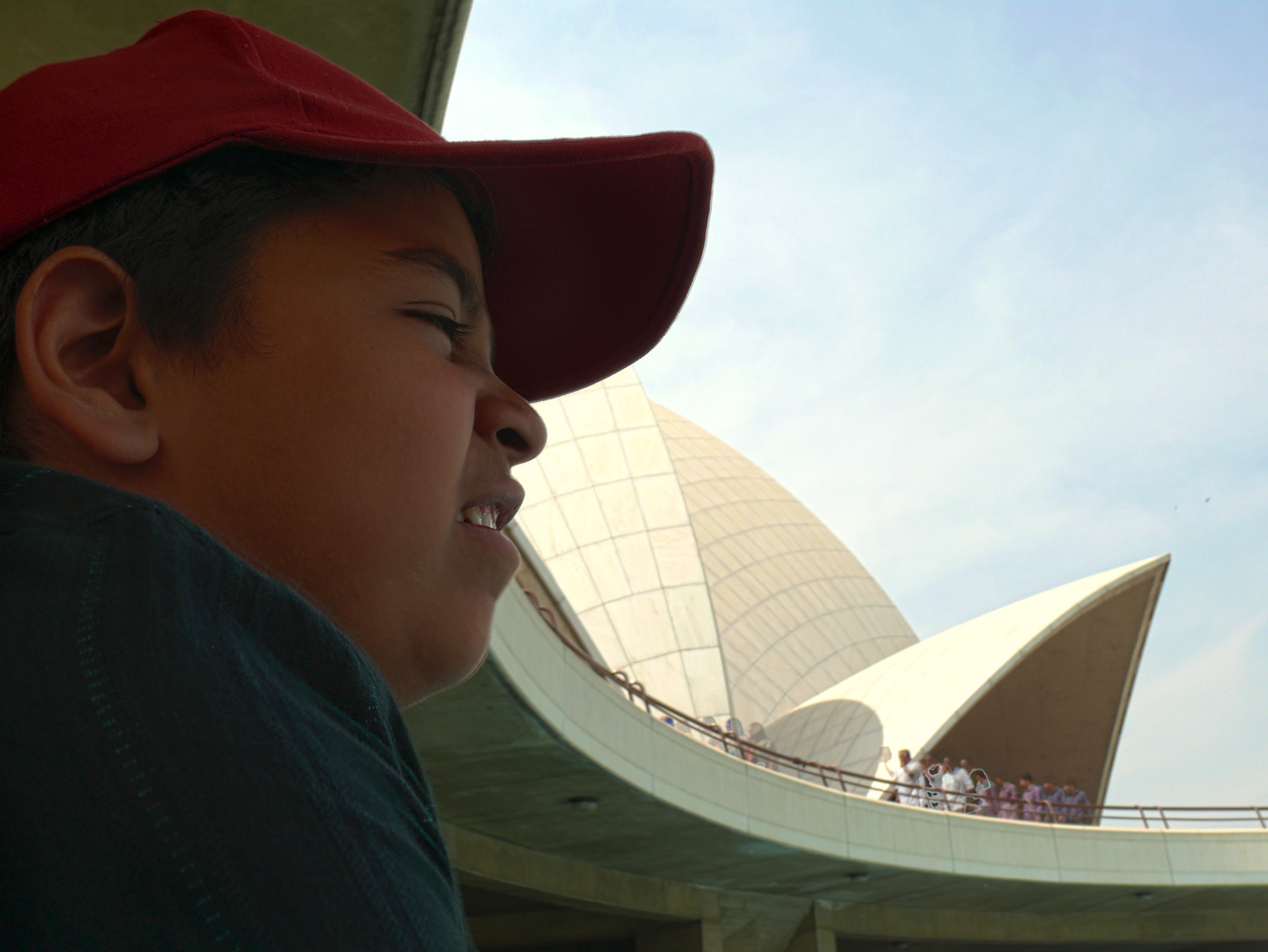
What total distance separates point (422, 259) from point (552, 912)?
50.8 ft

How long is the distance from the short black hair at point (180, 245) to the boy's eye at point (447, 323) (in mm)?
149

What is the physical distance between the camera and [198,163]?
2.94 feet

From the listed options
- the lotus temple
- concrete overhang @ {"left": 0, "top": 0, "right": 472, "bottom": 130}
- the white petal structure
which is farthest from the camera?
the white petal structure

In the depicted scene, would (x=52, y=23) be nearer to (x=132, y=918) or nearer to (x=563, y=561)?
(x=132, y=918)

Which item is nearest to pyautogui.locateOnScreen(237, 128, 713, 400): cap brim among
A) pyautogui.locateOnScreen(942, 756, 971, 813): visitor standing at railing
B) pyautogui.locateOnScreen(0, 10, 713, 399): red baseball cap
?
pyautogui.locateOnScreen(0, 10, 713, 399): red baseball cap

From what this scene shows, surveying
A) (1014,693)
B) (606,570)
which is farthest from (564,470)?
(1014,693)

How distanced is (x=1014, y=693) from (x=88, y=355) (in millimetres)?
26945

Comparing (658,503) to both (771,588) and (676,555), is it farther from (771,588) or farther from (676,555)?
(771,588)

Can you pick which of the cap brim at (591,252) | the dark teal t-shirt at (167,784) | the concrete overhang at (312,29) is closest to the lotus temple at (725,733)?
the concrete overhang at (312,29)

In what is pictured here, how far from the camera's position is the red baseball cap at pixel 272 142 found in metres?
0.84

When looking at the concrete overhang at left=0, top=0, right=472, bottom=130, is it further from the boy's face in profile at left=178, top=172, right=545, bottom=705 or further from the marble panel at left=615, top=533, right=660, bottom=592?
the marble panel at left=615, top=533, right=660, bottom=592

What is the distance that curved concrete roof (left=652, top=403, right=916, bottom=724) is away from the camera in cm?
2862

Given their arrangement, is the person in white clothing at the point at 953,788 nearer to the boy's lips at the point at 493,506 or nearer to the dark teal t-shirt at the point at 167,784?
the boy's lips at the point at 493,506

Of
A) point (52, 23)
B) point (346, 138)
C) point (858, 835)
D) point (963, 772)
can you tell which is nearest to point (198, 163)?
point (346, 138)
